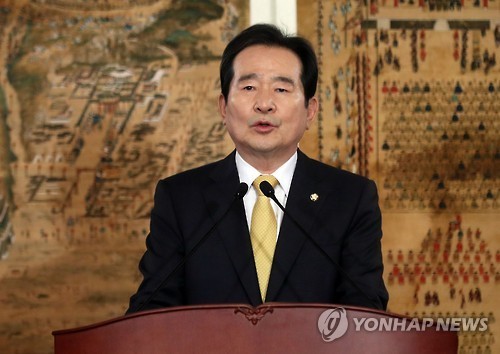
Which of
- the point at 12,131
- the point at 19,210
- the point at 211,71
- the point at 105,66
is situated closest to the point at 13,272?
the point at 19,210

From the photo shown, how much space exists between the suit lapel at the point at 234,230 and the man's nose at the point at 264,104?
0.21 meters

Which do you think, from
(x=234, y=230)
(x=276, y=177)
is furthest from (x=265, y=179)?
(x=234, y=230)

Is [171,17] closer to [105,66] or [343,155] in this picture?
[105,66]

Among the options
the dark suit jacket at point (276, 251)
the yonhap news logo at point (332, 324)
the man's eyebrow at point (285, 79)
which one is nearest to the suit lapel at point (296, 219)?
the dark suit jacket at point (276, 251)

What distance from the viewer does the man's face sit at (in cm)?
246

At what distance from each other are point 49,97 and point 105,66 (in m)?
0.27

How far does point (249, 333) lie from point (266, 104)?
3.07 ft

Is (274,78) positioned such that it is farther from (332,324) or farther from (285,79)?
(332,324)

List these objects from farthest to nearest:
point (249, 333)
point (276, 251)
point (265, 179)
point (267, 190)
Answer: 1. point (265, 179)
2. point (276, 251)
3. point (267, 190)
4. point (249, 333)

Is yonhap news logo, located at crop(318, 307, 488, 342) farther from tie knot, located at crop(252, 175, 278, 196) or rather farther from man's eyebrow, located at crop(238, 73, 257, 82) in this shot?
man's eyebrow, located at crop(238, 73, 257, 82)

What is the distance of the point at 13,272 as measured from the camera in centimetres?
352

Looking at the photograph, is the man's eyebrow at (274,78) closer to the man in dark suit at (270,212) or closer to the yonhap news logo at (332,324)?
the man in dark suit at (270,212)

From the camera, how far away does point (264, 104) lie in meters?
2.46

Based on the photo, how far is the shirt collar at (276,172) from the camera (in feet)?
8.23
